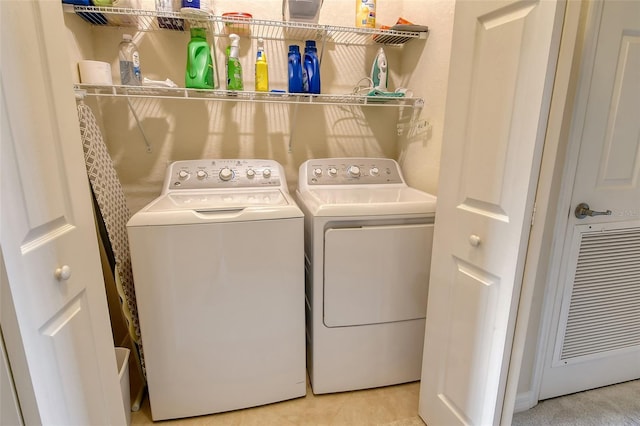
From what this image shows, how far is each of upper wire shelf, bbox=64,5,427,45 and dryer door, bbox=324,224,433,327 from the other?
113 centimetres

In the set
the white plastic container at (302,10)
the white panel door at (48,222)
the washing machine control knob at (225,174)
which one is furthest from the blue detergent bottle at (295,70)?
the white panel door at (48,222)

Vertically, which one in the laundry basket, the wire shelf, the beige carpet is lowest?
the beige carpet

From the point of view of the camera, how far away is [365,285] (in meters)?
1.57

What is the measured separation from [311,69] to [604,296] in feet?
6.06

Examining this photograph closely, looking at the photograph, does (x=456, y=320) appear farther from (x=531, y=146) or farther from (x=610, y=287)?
(x=610, y=287)

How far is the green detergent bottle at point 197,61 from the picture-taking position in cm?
171

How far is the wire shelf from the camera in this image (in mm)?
1674

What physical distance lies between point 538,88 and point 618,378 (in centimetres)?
170

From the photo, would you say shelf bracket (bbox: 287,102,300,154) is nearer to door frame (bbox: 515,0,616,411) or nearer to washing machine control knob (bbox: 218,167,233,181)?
washing machine control knob (bbox: 218,167,233,181)

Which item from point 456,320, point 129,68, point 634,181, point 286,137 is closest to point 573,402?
point 456,320

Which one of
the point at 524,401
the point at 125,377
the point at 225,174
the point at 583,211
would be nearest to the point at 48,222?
the point at 125,377

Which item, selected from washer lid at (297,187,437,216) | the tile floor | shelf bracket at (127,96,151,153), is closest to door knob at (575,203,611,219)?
washer lid at (297,187,437,216)

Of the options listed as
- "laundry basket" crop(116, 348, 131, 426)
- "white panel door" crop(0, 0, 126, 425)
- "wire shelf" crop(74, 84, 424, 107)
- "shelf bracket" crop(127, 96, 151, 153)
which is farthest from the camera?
"shelf bracket" crop(127, 96, 151, 153)

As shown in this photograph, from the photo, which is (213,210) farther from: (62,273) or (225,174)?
(62,273)
